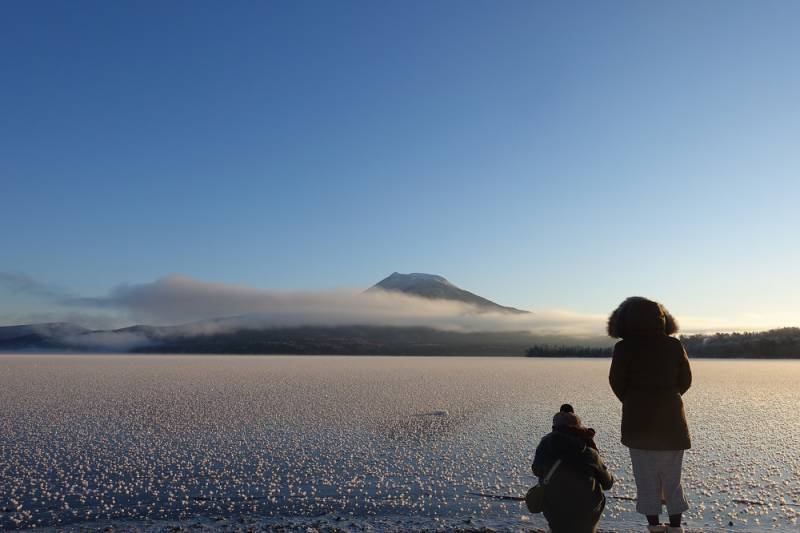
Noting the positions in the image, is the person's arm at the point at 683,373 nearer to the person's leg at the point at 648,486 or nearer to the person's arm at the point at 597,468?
the person's leg at the point at 648,486

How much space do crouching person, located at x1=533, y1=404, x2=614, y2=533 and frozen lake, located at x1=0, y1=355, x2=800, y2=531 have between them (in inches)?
79.0

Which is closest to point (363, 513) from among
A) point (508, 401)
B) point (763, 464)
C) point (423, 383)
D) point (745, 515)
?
point (745, 515)

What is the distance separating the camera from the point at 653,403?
18.2 feet

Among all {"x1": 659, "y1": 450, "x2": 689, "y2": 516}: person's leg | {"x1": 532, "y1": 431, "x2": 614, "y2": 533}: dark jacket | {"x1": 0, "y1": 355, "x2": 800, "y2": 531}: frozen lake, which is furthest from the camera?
{"x1": 0, "y1": 355, "x2": 800, "y2": 531}: frozen lake

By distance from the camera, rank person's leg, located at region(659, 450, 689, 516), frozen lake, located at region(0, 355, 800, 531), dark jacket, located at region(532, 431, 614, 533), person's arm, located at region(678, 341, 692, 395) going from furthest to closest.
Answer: frozen lake, located at region(0, 355, 800, 531) → person's arm, located at region(678, 341, 692, 395) → person's leg, located at region(659, 450, 689, 516) → dark jacket, located at region(532, 431, 614, 533)

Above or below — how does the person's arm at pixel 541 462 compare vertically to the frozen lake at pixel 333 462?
above

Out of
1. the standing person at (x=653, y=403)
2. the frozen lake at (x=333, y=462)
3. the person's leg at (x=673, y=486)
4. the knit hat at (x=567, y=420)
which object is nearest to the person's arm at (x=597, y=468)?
the knit hat at (x=567, y=420)

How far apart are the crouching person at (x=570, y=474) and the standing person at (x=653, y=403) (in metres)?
1.03

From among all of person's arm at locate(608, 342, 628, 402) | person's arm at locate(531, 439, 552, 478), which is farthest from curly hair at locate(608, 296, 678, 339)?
person's arm at locate(531, 439, 552, 478)

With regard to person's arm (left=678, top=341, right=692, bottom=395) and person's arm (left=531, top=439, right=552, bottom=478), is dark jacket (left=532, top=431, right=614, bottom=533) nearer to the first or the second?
person's arm (left=531, top=439, right=552, bottom=478)

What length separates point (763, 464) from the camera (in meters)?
9.66

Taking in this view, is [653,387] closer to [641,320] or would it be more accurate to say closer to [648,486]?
[641,320]

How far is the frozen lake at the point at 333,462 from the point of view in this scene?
6.99 metres

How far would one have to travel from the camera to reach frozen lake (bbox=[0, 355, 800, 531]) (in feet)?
22.9
